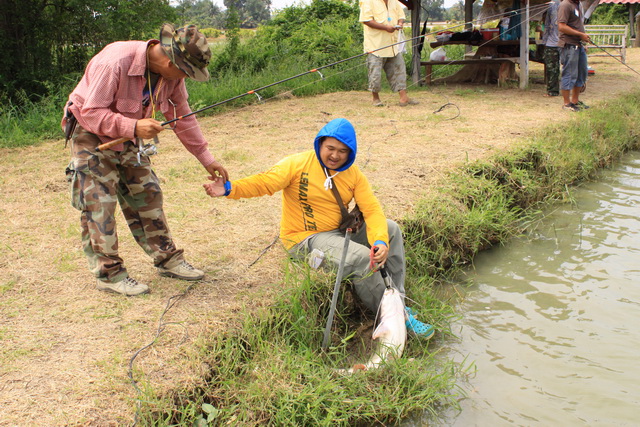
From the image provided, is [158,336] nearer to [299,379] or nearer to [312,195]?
[299,379]

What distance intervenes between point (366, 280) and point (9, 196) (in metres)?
3.83

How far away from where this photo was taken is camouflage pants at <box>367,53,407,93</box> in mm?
8742

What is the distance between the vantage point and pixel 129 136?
3074 mm

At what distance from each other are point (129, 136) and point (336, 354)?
1.69 m

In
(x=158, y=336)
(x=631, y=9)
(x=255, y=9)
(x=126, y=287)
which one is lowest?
(x=158, y=336)

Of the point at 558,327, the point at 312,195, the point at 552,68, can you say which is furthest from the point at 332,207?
the point at 552,68

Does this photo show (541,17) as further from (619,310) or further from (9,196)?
(9,196)

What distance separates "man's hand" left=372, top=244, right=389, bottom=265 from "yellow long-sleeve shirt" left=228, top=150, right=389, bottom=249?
8cm

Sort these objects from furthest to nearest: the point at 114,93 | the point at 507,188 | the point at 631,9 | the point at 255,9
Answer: the point at 255,9, the point at 631,9, the point at 507,188, the point at 114,93

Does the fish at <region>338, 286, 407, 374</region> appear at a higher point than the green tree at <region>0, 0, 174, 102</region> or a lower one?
lower

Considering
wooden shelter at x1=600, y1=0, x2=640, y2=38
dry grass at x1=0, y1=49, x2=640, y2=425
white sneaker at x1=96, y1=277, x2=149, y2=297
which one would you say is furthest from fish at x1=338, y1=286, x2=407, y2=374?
wooden shelter at x1=600, y1=0, x2=640, y2=38

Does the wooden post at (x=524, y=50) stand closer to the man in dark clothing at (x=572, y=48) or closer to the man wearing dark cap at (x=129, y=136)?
the man in dark clothing at (x=572, y=48)

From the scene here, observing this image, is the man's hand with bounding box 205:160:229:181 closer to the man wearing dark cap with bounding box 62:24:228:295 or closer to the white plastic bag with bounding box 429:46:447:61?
the man wearing dark cap with bounding box 62:24:228:295

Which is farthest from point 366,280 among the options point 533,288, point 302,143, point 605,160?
point 605,160
